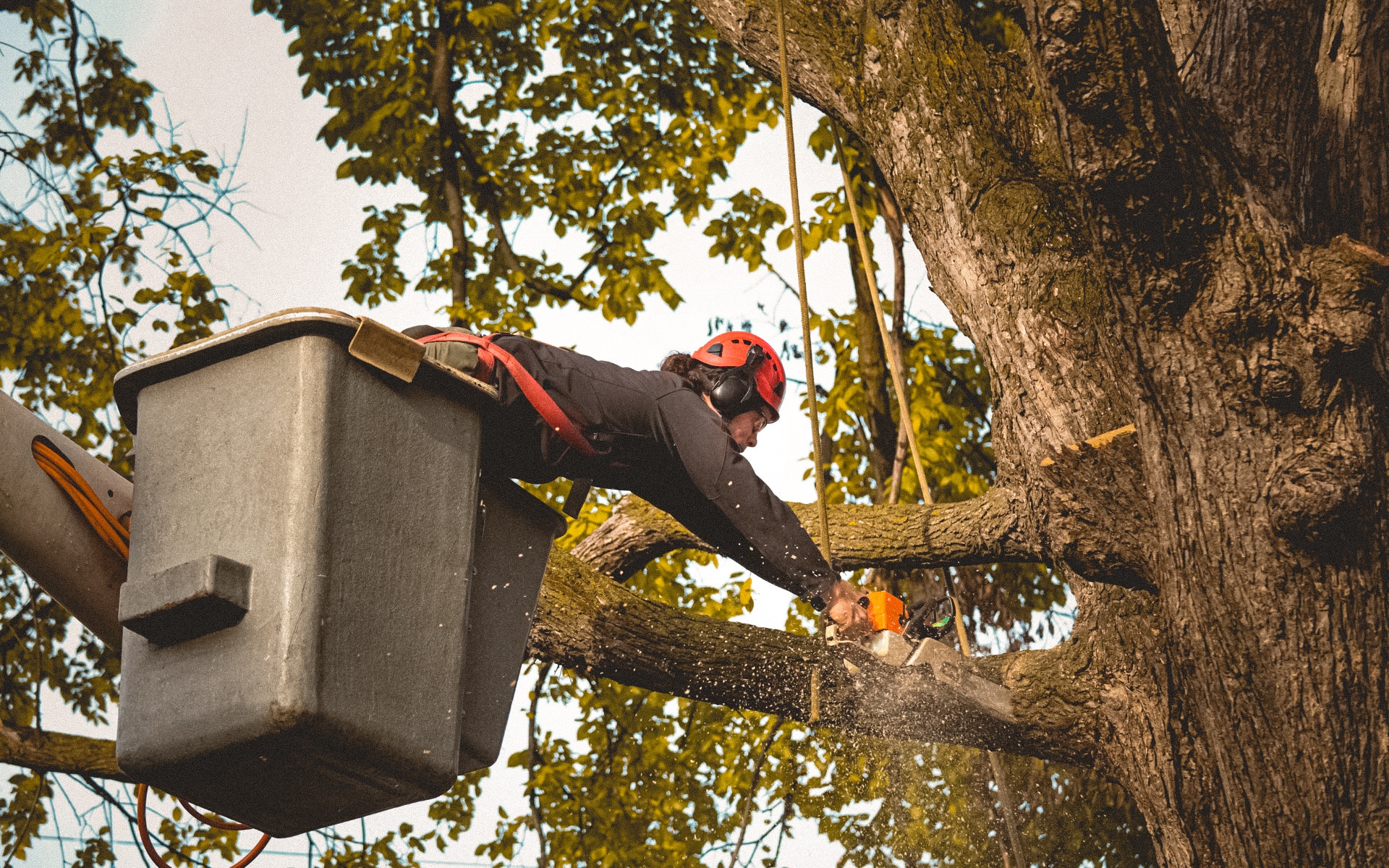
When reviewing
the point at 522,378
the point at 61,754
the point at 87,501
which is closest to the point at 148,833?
the point at 87,501

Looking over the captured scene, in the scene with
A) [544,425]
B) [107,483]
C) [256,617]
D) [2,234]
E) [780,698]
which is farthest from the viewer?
[2,234]

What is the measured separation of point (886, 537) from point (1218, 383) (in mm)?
2323

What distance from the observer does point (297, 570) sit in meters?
2.05

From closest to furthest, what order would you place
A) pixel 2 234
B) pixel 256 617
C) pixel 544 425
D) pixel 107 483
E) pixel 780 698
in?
1. pixel 256 617
2. pixel 107 483
3. pixel 544 425
4. pixel 780 698
5. pixel 2 234

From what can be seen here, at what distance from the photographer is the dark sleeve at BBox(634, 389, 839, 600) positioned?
316cm

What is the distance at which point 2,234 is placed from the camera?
689 cm

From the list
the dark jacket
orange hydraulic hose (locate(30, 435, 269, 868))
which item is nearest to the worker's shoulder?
the dark jacket

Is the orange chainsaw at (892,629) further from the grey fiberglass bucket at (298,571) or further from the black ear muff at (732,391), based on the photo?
the grey fiberglass bucket at (298,571)

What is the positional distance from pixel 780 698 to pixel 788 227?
4.67m

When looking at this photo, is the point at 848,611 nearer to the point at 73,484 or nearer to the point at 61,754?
the point at 73,484

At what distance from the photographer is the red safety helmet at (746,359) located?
3.48m

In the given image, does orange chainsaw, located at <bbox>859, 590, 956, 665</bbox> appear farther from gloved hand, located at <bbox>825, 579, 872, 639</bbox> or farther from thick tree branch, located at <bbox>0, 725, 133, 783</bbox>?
thick tree branch, located at <bbox>0, 725, 133, 783</bbox>

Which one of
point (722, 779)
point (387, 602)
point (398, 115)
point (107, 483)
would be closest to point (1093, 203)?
point (387, 602)

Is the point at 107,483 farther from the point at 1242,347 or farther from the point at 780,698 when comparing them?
the point at 1242,347
